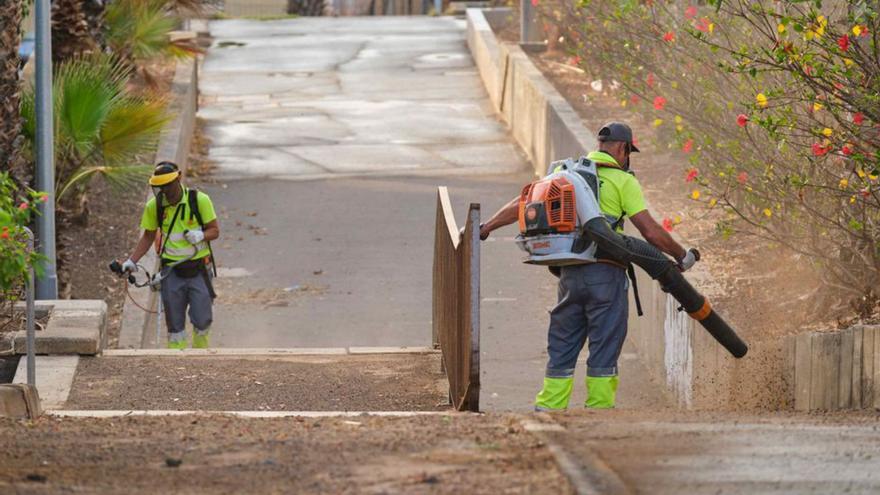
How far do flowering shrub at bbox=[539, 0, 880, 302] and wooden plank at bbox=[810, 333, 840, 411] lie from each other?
0.76m

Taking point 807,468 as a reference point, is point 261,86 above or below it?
below

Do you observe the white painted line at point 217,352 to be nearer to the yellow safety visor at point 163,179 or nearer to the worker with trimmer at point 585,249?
the yellow safety visor at point 163,179

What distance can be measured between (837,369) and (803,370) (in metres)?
0.41

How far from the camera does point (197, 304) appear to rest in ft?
38.2

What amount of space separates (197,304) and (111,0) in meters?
7.48

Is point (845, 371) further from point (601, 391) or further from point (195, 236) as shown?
point (195, 236)

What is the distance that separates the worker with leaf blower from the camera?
1137cm

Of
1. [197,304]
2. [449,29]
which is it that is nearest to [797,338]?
[197,304]

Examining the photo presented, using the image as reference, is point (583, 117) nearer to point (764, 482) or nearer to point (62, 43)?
point (62, 43)

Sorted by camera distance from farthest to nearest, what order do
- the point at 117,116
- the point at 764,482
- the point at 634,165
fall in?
1. the point at 634,165
2. the point at 117,116
3. the point at 764,482

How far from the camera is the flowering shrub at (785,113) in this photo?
8.71 meters

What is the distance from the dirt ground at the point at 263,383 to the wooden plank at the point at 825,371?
2.07 m

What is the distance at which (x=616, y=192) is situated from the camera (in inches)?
326

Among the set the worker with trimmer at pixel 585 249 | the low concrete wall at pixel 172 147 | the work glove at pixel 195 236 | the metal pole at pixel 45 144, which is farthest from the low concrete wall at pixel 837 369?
the low concrete wall at pixel 172 147
